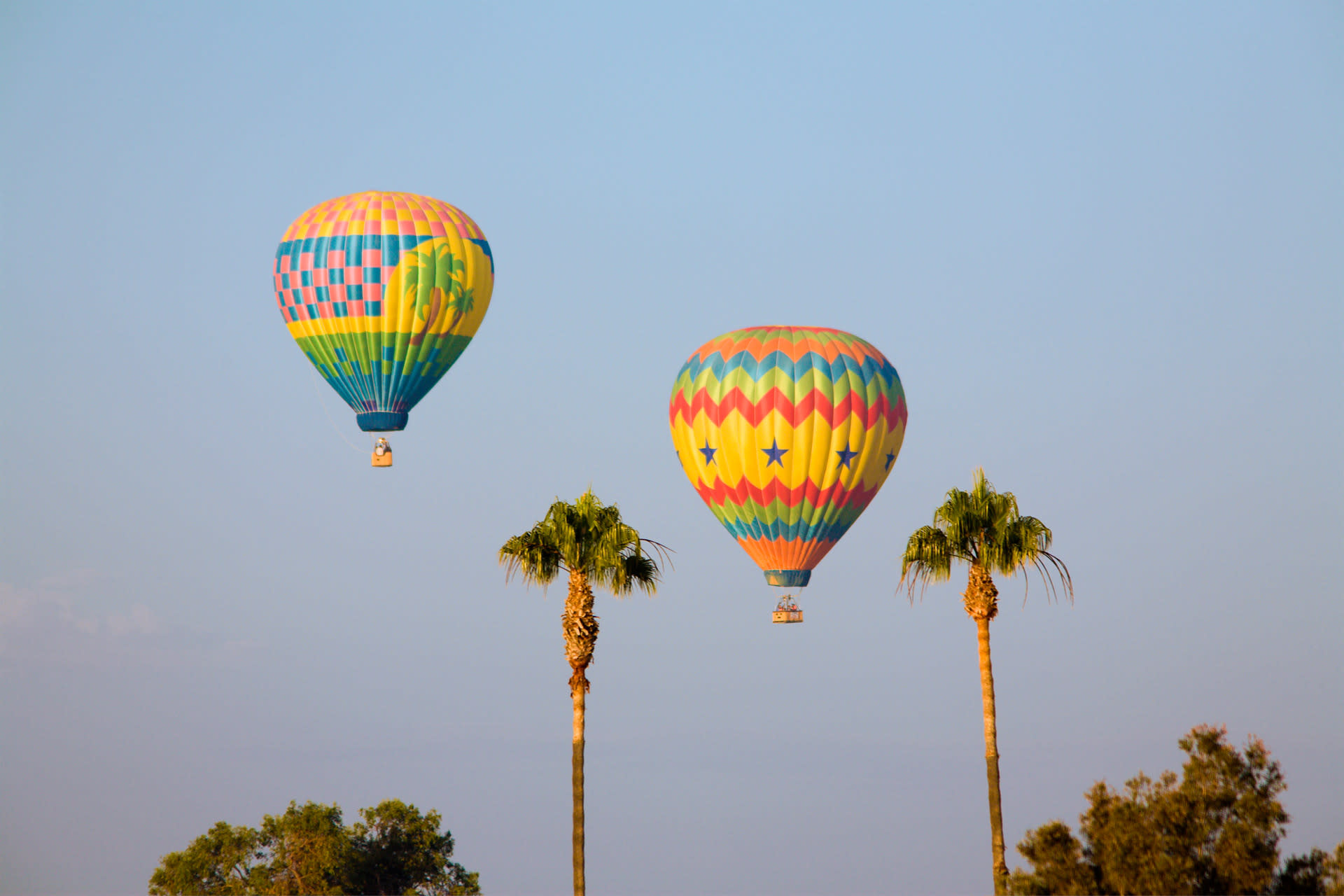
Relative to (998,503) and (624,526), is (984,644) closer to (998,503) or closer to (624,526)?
(998,503)

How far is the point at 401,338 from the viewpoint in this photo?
85.9 metres

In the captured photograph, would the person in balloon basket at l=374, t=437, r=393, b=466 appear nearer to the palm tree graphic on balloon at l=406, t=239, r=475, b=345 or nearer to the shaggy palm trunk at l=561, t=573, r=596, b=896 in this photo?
the palm tree graphic on balloon at l=406, t=239, r=475, b=345

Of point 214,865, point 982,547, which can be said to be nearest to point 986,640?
point 982,547

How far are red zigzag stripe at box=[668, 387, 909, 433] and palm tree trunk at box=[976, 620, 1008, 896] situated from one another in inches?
757

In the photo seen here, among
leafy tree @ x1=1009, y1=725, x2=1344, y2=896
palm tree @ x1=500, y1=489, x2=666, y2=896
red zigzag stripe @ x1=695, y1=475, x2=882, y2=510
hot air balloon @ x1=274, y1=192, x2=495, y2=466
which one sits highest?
hot air balloon @ x1=274, y1=192, x2=495, y2=466

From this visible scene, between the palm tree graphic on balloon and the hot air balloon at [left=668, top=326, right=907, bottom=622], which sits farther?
the palm tree graphic on balloon

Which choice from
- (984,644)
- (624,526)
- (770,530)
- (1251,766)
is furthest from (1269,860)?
(770,530)

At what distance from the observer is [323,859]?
8356cm

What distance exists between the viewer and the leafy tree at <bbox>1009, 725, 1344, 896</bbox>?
53.8 metres

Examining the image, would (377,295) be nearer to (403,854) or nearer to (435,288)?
(435,288)

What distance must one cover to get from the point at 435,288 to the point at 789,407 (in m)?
13.9

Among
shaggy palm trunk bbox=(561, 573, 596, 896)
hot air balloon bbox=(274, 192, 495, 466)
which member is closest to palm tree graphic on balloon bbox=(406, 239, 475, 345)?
hot air balloon bbox=(274, 192, 495, 466)

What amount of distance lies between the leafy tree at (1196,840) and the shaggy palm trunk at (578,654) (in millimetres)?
15053

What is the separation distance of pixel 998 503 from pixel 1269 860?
1627 cm
